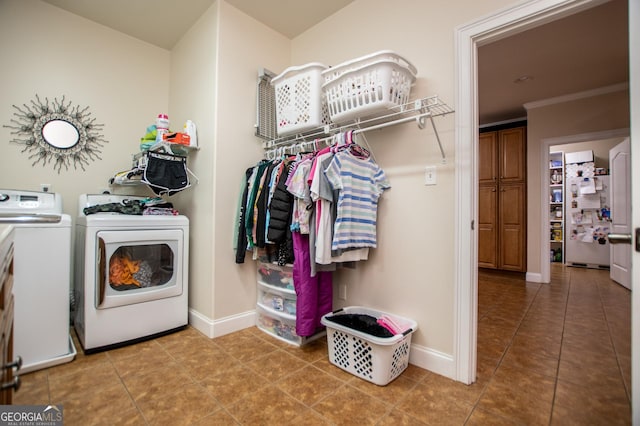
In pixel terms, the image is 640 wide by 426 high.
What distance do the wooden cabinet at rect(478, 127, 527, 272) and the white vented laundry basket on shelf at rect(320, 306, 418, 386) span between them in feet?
11.4

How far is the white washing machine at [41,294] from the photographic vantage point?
1.65 meters

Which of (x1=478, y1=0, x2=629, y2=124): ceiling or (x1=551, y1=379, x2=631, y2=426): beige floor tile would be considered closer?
(x1=551, y1=379, x2=631, y2=426): beige floor tile

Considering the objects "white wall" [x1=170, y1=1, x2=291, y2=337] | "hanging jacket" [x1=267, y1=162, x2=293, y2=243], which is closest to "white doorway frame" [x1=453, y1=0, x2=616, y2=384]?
"hanging jacket" [x1=267, y1=162, x2=293, y2=243]

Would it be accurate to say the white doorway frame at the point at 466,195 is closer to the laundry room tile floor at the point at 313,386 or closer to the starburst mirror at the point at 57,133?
the laundry room tile floor at the point at 313,386

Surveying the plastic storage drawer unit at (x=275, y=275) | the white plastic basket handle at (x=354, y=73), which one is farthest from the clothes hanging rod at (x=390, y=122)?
the plastic storage drawer unit at (x=275, y=275)

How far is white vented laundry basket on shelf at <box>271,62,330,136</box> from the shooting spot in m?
1.99

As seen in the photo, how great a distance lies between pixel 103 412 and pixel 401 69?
230cm

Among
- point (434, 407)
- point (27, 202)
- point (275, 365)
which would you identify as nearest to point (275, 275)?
point (275, 365)

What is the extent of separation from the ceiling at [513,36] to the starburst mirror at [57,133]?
2.73 ft

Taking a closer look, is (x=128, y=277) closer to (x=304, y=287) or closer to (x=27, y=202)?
(x=27, y=202)

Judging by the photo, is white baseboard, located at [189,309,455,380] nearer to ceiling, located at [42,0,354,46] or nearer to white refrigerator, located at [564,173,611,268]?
ceiling, located at [42,0,354,46]

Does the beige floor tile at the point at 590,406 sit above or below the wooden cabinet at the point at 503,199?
below

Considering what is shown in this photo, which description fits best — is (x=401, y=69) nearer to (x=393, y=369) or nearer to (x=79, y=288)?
(x=393, y=369)

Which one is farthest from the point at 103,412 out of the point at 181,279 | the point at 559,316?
the point at 559,316
